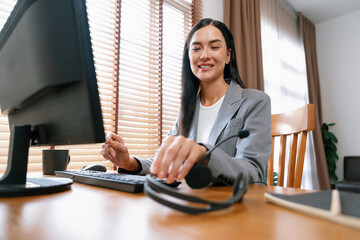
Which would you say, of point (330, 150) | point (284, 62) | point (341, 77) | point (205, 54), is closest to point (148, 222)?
point (205, 54)

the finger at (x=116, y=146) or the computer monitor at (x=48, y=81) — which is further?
the finger at (x=116, y=146)

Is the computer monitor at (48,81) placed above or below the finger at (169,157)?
above

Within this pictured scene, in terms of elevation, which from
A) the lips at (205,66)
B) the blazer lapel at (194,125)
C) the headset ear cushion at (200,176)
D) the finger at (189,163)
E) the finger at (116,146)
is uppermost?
the lips at (205,66)

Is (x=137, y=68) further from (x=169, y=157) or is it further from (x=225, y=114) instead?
(x=169, y=157)

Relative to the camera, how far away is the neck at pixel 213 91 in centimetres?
142

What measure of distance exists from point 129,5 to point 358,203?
208cm

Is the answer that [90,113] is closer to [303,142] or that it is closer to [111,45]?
[303,142]

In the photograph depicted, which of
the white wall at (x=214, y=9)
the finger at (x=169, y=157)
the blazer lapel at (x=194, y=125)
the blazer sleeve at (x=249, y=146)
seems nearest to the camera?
the finger at (x=169, y=157)

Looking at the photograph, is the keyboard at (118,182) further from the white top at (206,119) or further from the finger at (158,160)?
the white top at (206,119)

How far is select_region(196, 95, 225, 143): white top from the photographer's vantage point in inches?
52.4

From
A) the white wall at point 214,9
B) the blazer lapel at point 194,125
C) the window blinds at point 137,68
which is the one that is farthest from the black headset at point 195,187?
the white wall at point 214,9

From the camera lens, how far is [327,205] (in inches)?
13.7

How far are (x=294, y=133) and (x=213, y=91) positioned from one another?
0.46m

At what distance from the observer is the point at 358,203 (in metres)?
0.36
